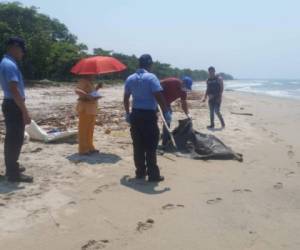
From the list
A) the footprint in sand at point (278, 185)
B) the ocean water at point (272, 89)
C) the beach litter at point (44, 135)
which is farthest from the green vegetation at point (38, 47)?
the footprint in sand at point (278, 185)

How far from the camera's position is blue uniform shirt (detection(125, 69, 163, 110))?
6.18m

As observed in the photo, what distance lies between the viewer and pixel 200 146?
8188mm

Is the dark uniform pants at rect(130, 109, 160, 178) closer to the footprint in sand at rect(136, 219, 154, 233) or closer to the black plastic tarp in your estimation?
the footprint in sand at rect(136, 219, 154, 233)

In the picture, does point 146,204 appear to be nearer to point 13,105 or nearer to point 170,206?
point 170,206

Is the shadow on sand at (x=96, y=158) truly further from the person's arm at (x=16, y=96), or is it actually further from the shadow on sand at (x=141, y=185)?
the person's arm at (x=16, y=96)

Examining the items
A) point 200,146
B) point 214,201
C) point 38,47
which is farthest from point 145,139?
point 38,47

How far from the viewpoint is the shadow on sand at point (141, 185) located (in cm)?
584

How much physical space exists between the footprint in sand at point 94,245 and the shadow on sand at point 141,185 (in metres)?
1.60

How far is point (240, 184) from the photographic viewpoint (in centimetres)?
634

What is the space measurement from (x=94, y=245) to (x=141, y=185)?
1.99 meters

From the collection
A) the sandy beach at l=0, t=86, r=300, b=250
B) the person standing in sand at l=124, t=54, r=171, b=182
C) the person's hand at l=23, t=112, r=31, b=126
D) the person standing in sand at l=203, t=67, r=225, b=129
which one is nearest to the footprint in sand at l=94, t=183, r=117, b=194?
the sandy beach at l=0, t=86, r=300, b=250

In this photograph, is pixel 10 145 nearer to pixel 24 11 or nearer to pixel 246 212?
pixel 246 212

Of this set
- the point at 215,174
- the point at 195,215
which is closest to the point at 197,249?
the point at 195,215

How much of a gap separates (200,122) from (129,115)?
22.1 feet
